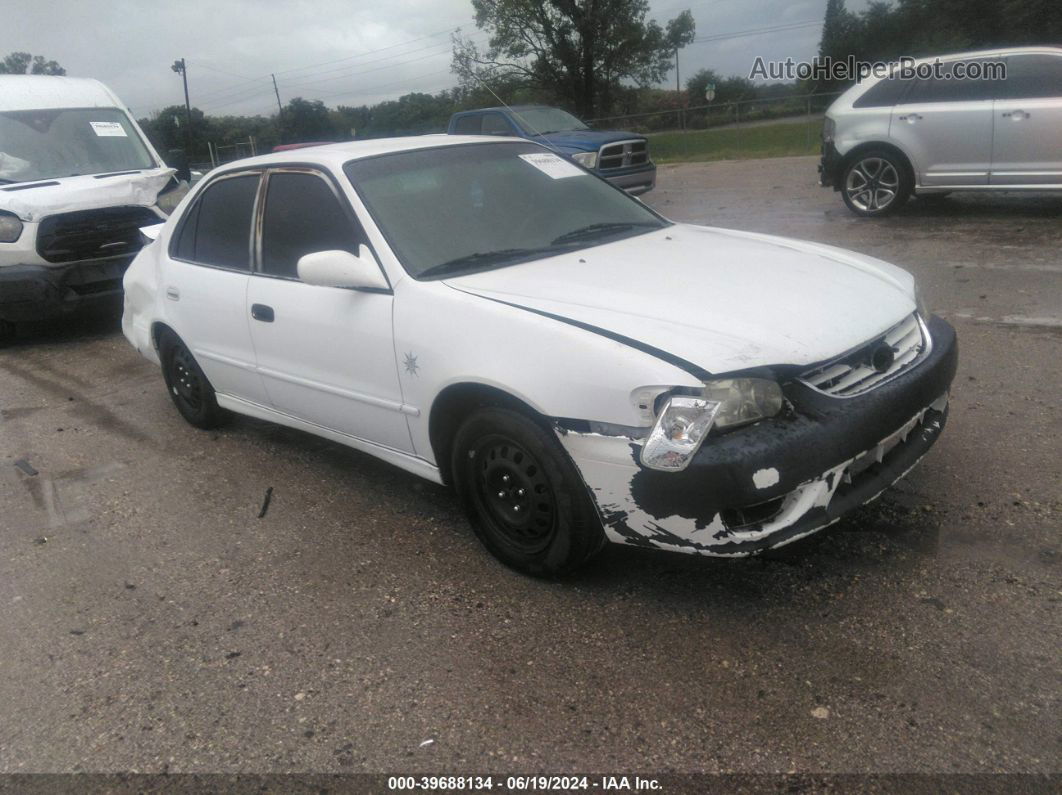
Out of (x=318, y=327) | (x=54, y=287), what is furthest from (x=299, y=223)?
(x=54, y=287)

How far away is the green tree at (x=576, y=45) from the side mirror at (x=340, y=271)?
131 ft

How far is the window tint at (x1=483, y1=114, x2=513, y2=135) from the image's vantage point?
46.4 ft

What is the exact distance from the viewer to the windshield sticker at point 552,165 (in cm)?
423

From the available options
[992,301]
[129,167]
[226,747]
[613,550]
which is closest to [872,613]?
[613,550]

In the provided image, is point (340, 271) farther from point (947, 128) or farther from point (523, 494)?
point (947, 128)

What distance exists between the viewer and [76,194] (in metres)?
7.81

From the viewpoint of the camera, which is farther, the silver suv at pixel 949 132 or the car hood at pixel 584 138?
the car hood at pixel 584 138

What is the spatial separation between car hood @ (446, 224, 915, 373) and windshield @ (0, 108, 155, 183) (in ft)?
22.2

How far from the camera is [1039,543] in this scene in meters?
3.17

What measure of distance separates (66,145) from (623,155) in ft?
25.1

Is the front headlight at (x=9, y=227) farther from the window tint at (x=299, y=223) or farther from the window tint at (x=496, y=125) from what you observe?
the window tint at (x=496, y=125)

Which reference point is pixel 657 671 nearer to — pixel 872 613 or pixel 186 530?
pixel 872 613

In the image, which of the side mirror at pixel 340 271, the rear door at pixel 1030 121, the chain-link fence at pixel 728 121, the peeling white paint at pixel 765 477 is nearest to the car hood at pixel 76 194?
the side mirror at pixel 340 271

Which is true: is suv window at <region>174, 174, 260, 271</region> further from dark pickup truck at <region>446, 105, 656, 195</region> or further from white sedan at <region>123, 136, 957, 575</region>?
dark pickup truck at <region>446, 105, 656, 195</region>
